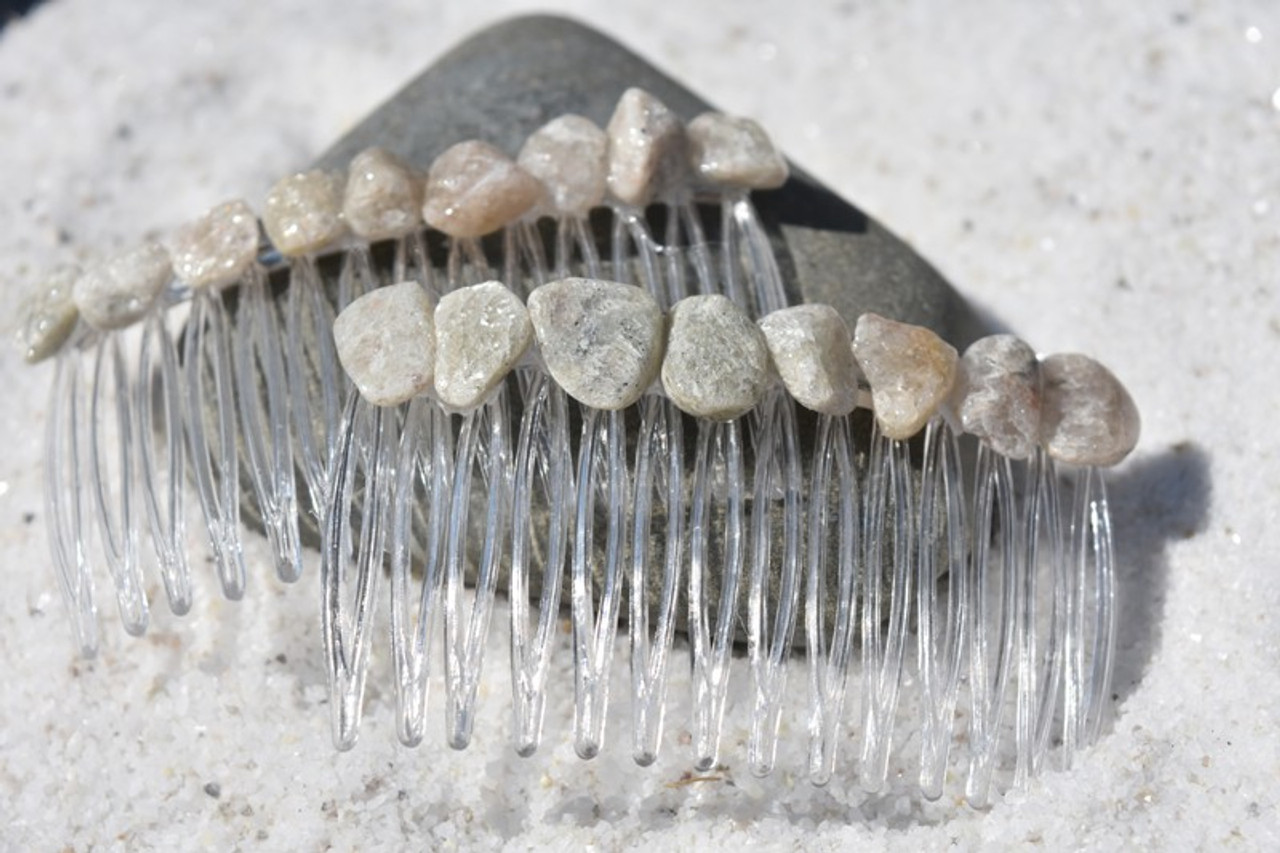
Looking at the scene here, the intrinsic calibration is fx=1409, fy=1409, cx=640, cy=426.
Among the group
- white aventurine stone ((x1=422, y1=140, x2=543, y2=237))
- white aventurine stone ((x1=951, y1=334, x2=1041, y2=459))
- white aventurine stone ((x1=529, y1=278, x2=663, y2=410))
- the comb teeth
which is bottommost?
the comb teeth

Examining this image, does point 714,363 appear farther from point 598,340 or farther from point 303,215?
point 303,215

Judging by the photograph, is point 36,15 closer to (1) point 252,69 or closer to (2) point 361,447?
(1) point 252,69

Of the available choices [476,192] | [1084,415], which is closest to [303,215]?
[476,192]

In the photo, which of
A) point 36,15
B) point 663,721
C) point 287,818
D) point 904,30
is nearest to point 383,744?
point 287,818

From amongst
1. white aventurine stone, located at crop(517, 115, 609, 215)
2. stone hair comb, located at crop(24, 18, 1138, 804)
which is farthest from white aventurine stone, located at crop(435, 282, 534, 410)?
white aventurine stone, located at crop(517, 115, 609, 215)

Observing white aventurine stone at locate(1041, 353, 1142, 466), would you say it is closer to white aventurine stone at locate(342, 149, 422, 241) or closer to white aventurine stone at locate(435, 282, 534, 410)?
white aventurine stone at locate(435, 282, 534, 410)

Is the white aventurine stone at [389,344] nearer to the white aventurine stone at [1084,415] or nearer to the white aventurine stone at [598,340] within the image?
the white aventurine stone at [598,340]

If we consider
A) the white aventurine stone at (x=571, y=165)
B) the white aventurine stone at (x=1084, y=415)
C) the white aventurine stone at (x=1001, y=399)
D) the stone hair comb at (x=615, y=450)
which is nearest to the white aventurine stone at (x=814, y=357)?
the stone hair comb at (x=615, y=450)
